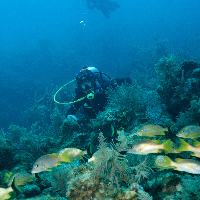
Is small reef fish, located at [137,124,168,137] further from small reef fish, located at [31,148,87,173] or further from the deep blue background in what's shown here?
the deep blue background

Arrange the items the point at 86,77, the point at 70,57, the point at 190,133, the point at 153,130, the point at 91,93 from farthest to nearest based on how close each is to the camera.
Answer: the point at 70,57 → the point at 86,77 → the point at 91,93 → the point at 153,130 → the point at 190,133

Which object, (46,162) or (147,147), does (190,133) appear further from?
(46,162)

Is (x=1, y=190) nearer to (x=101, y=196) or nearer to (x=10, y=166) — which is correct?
(x=101, y=196)

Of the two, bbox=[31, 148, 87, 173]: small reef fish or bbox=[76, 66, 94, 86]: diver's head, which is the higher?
bbox=[76, 66, 94, 86]: diver's head

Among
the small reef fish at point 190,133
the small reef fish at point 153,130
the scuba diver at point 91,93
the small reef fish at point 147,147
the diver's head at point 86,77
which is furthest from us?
the diver's head at point 86,77

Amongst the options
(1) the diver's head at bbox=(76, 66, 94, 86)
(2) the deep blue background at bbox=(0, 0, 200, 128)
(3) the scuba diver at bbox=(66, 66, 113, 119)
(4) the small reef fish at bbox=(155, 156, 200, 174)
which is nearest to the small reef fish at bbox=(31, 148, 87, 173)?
(4) the small reef fish at bbox=(155, 156, 200, 174)

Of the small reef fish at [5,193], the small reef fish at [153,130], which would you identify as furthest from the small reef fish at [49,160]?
the small reef fish at [153,130]

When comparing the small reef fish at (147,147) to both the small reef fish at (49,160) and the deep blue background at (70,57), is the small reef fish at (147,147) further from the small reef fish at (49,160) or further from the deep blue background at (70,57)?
the deep blue background at (70,57)

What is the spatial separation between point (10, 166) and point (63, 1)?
437 feet

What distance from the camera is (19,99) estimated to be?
19.8m

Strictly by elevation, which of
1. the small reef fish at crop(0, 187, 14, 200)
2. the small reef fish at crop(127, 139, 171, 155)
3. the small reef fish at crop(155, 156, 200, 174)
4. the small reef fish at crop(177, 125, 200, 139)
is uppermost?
the small reef fish at crop(177, 125, 200, 139)

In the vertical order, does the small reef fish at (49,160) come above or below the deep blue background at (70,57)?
below

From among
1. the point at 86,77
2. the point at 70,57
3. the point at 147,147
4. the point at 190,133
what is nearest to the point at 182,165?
the point at 147,147

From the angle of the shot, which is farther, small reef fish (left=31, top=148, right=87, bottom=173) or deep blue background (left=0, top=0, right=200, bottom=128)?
deep blue background (left=0, top=0, right=200, bottom=128)
